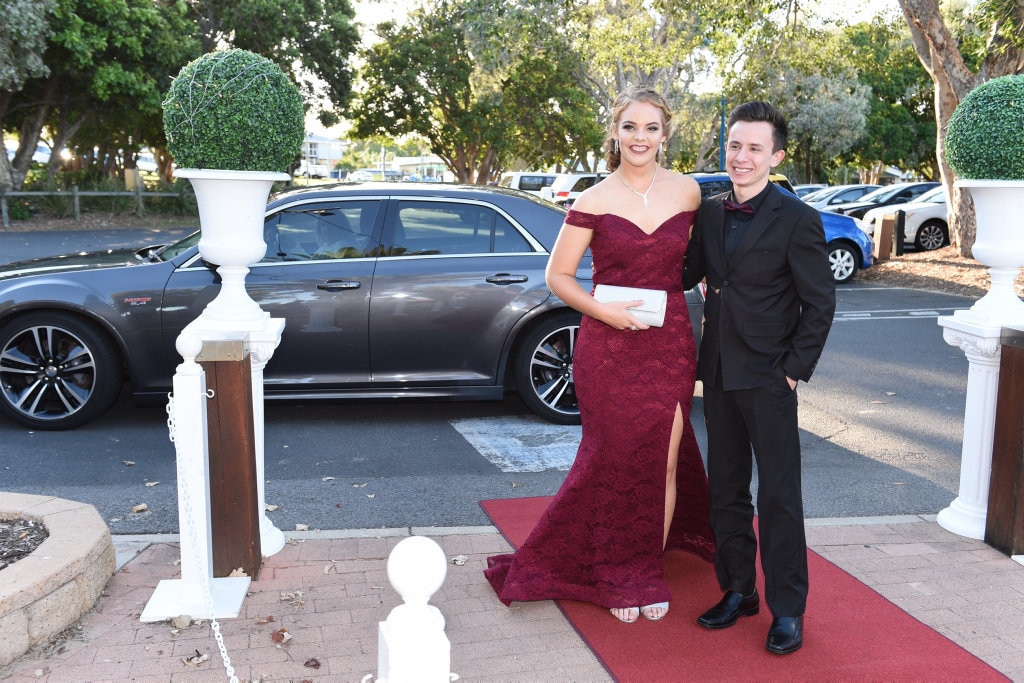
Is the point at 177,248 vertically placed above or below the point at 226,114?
below

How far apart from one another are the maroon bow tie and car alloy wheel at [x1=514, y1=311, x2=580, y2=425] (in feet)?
9.61

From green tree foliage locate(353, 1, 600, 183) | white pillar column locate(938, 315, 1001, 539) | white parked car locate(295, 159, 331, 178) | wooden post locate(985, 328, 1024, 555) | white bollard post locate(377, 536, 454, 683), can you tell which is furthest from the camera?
white parked car locate(295, 159, 331, 178)

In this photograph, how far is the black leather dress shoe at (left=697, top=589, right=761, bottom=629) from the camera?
3.67 metres

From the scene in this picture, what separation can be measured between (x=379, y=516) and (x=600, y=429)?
62.3 inches

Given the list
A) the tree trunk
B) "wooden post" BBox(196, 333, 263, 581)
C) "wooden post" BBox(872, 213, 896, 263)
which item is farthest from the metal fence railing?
"wooden post" BBox(196, 333, 263, 581)

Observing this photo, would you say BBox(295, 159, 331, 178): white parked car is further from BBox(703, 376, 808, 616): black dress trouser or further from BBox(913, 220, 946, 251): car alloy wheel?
BBox(703, 376, 808, 616): black dress trouser

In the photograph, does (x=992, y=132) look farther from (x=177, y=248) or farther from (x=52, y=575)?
(x=177, y=248)

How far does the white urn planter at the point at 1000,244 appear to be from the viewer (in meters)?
4.33

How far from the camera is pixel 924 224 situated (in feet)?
61.7

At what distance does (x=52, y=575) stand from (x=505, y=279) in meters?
3.60

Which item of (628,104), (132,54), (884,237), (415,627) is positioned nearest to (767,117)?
(628,104)

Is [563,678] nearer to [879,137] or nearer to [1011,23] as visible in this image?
[1011,23]

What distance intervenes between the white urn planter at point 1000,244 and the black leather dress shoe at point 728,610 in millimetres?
1802

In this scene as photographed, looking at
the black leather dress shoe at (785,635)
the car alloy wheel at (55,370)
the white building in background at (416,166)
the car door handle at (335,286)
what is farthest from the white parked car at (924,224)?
the white building in background at (416,166)
